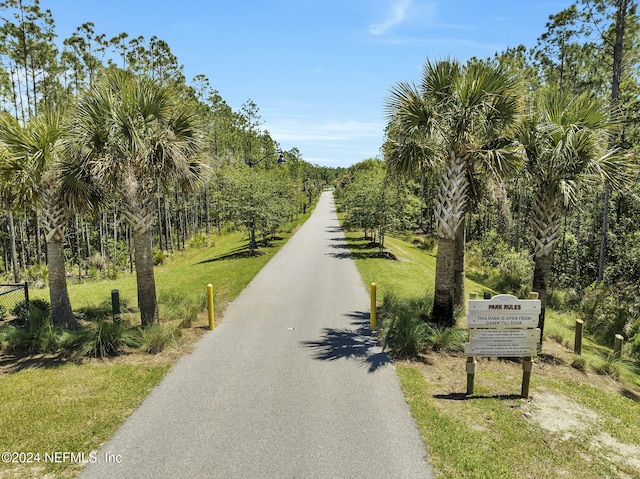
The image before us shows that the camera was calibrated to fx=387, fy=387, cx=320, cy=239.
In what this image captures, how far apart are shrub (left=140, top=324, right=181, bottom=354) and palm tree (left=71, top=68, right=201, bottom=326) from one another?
2.33 ft

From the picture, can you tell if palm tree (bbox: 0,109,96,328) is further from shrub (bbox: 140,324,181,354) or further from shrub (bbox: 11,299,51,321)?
shrub (bbox: 140,324,181,354)

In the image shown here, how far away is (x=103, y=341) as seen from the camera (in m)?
8.20

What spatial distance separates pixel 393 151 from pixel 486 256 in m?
18.2

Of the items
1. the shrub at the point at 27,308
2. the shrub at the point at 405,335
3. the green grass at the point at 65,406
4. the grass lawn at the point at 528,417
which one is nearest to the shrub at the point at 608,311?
the grass lawn at the point at 528,417

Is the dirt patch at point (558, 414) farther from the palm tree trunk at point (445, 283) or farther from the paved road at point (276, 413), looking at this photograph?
the palm tree trunk at point (445, 283)

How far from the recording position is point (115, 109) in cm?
820

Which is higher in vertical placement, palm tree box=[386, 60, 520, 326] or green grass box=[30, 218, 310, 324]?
palm tree box=[386, 60, 520, 326]

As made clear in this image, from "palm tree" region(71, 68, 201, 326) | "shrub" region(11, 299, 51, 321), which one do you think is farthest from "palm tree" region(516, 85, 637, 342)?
"shrub" region(11, 299, 51, 321)

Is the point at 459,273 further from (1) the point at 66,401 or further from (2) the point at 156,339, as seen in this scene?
(1) the point at 66,401

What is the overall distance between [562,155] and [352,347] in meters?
6.02

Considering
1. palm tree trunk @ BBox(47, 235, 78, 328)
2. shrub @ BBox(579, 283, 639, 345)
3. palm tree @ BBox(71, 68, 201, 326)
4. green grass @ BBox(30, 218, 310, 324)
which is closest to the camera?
palm tree @ BBox(71, 68, 201, 326)

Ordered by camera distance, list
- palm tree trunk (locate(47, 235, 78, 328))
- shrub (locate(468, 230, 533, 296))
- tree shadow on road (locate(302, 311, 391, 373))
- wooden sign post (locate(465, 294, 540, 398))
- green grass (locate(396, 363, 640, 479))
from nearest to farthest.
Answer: green grass (locate(396, 363, 640, 479)), wooden sign post (locate(465, 294, 540, 398)), tree shadow on road (locate(302, 311, 391, 373)), palm tree trunk (locate(47, 235, 78, 328)), shrub (locate(468, 230, 533, 296))

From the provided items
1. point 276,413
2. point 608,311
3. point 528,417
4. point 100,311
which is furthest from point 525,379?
point 100,311

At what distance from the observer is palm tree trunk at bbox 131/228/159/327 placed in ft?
29.6
